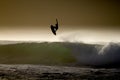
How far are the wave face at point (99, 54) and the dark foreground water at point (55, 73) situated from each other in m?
0.06

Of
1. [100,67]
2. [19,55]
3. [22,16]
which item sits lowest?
[100,67]

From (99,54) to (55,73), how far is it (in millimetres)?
320

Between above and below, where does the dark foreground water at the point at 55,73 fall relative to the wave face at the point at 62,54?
below

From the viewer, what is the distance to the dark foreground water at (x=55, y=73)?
160 centimetres

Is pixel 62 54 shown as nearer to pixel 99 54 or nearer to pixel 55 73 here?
pixel 55 73

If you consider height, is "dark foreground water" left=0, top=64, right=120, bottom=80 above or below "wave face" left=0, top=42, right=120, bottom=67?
below

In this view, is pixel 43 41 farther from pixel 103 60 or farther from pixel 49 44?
pixel 103 60

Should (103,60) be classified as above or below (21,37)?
below

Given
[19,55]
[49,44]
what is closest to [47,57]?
[49,44]

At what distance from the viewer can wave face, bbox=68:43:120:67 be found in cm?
169

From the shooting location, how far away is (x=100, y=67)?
1.67 metres

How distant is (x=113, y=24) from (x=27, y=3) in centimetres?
61

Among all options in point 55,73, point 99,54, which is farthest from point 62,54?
point 99,54

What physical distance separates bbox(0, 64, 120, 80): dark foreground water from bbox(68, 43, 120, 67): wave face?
0.19ft
